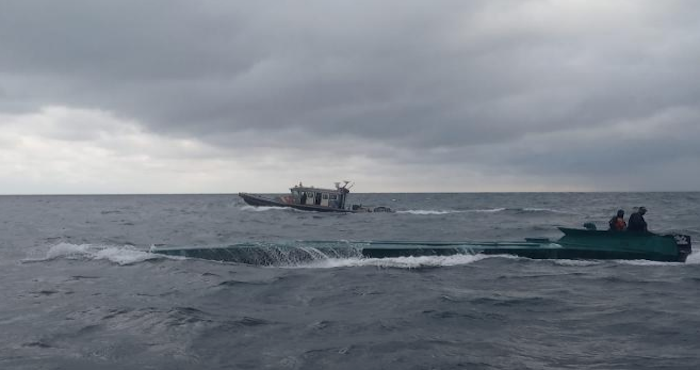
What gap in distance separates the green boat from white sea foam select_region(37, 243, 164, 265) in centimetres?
140

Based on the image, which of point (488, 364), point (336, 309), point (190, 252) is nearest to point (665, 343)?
point (488, 364)

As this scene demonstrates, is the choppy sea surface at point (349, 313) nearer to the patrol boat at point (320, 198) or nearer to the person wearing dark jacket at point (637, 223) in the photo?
the person wearing dark jacket at point (637, 223)

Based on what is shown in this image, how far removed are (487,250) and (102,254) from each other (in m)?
15.4

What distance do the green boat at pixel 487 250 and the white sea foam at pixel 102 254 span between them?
140 centimetres

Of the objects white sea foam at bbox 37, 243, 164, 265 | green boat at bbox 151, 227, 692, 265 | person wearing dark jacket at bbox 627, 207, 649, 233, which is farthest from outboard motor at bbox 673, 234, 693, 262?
white sea foam at bbox 37, 243, 164, 265

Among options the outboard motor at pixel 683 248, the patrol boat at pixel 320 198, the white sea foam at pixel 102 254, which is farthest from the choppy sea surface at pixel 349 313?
the patrol boat at pixel 320 198

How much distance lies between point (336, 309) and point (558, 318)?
4.96 metres

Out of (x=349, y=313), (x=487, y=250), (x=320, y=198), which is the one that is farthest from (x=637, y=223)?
(x=320, y=198)

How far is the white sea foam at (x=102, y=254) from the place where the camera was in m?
21.2

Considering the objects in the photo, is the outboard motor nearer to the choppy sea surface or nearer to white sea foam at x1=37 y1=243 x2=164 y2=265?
the choppy sea surface

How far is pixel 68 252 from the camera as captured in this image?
23.3 metres

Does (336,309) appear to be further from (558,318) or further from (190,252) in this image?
(190,252)

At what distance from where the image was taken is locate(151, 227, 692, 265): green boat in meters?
20.4

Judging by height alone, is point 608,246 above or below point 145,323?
above
